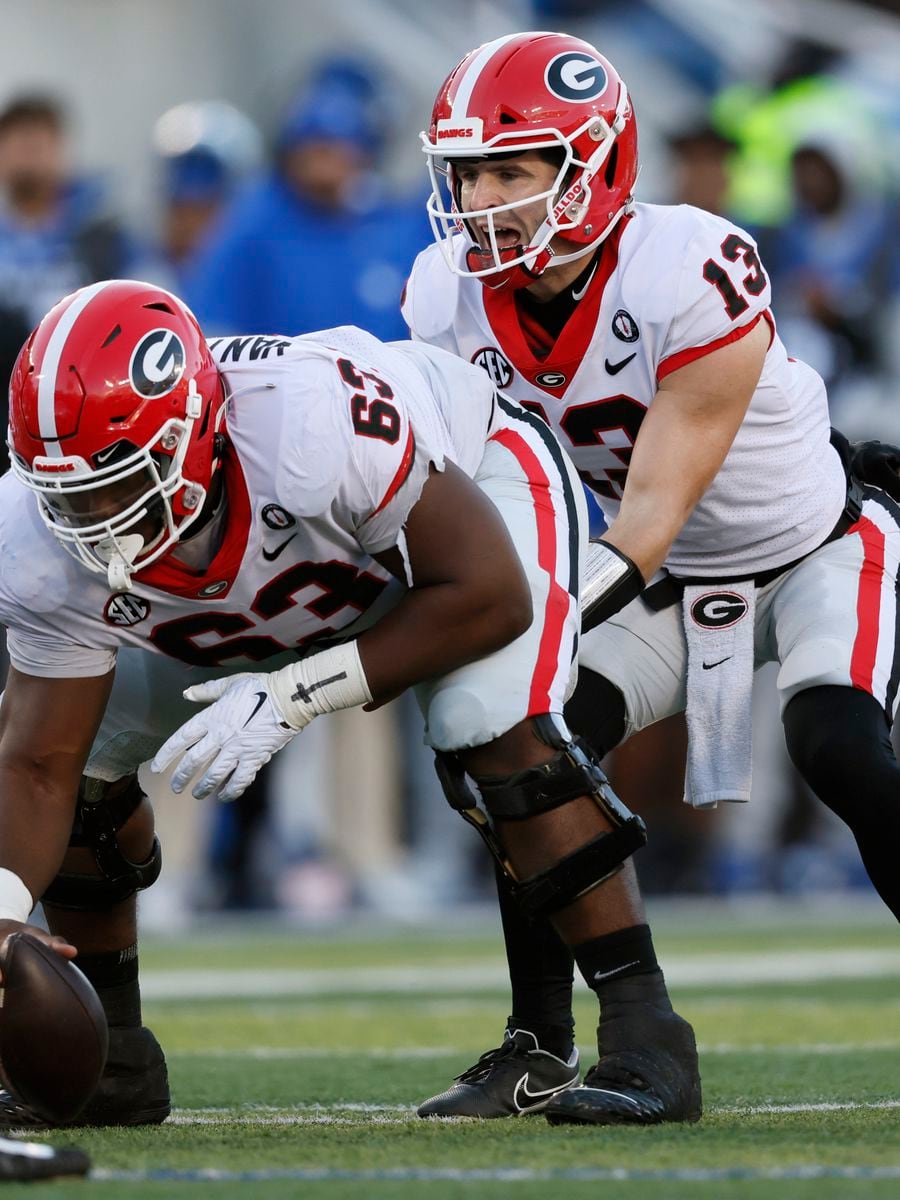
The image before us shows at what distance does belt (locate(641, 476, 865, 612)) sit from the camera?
393 centimetres

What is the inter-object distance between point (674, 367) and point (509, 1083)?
1.26m

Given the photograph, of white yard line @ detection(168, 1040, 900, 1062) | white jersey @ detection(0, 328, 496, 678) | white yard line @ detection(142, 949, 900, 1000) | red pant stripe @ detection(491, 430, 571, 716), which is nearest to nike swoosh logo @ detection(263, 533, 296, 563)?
white jersey @ detection(0, 328, 496, 678)

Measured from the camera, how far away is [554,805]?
326 centimetres

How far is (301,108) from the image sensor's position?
315 inches

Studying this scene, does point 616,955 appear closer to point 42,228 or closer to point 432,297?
point 432,297

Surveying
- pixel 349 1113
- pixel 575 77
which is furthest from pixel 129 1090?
pixel 575 77

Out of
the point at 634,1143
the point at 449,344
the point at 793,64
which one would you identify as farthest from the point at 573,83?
the point at 793,64

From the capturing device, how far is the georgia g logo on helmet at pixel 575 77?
12.6 ft

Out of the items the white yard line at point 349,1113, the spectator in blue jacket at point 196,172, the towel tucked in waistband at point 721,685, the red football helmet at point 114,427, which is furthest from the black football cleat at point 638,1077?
the spectator in blue jacket at point 196,172

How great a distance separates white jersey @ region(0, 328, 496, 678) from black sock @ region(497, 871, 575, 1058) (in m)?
0.69

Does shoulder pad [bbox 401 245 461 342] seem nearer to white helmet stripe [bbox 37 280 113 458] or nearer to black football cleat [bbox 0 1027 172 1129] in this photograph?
white helmet stripe [bbox 37 280 113 458]

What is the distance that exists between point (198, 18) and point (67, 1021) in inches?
356

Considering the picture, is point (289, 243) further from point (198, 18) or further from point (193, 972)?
point (198, 18)

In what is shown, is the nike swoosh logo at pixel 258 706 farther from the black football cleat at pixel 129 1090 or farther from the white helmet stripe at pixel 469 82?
the white helmet stripe at pixel 469 82
